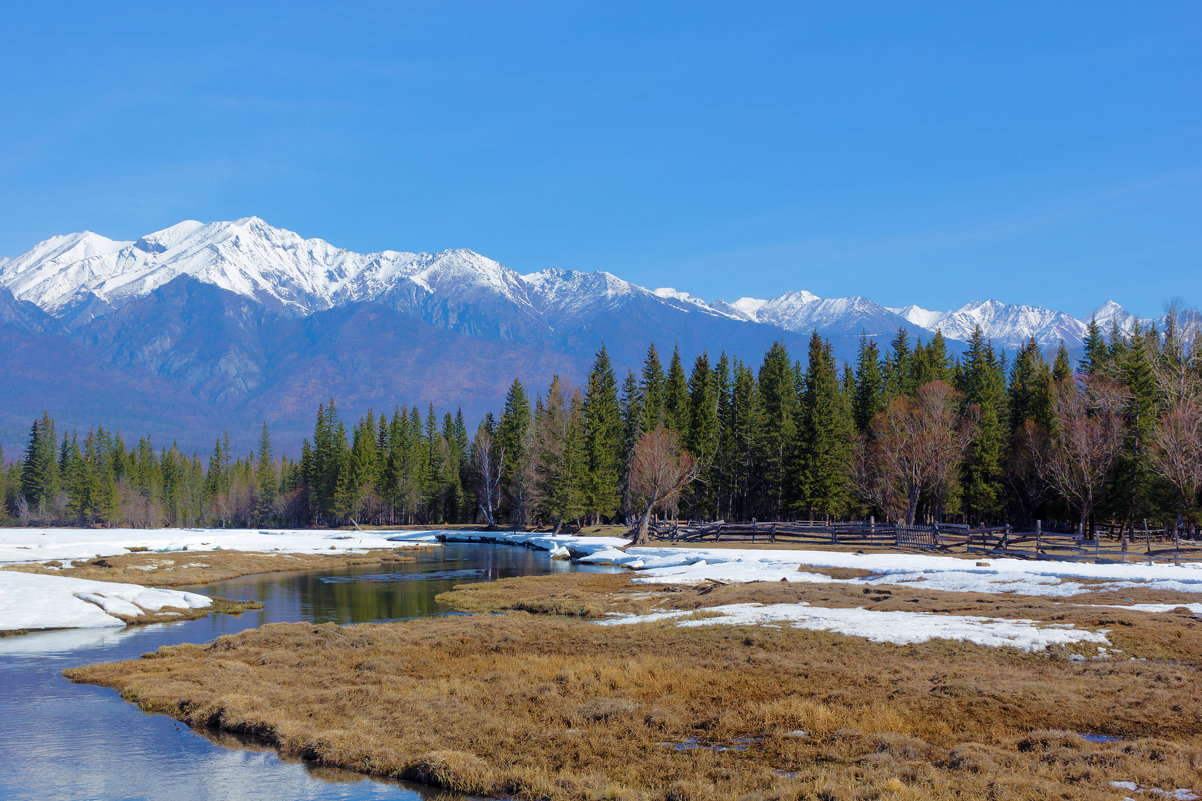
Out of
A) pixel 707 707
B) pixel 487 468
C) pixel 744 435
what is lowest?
pixel 707 707

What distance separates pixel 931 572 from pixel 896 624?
12.5 metres

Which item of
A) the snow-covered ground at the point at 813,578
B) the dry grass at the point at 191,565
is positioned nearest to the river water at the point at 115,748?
the snow-covered ground at the point at 813,578

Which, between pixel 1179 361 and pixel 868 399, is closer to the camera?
pixel 1179 361

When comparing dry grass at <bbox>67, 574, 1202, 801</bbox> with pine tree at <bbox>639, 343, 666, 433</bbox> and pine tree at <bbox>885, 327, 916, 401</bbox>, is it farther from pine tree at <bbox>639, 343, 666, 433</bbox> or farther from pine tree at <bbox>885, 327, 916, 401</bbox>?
pine tree at <bbox>885, 327, 916, 401</bbox>

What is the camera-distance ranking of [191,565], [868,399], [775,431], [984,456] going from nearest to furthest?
[191,565], [984,456], [868,399], [775,431]

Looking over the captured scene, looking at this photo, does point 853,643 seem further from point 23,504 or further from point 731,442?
point 23,504

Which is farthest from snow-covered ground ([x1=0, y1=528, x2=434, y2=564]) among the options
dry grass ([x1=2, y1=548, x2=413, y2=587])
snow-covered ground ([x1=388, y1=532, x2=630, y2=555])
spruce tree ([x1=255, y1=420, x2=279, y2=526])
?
spruce tree ([x1=255, y1=420, x2=279, y2=526])

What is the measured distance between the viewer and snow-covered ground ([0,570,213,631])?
29.2 meters

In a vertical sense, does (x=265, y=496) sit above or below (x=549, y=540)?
above

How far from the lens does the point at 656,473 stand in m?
Answer: 64.9

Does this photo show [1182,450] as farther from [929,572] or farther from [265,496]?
[265,496]

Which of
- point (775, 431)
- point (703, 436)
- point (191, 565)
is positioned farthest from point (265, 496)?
point (775, 431)

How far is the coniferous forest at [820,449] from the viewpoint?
5459 cm

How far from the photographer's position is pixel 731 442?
278ft
